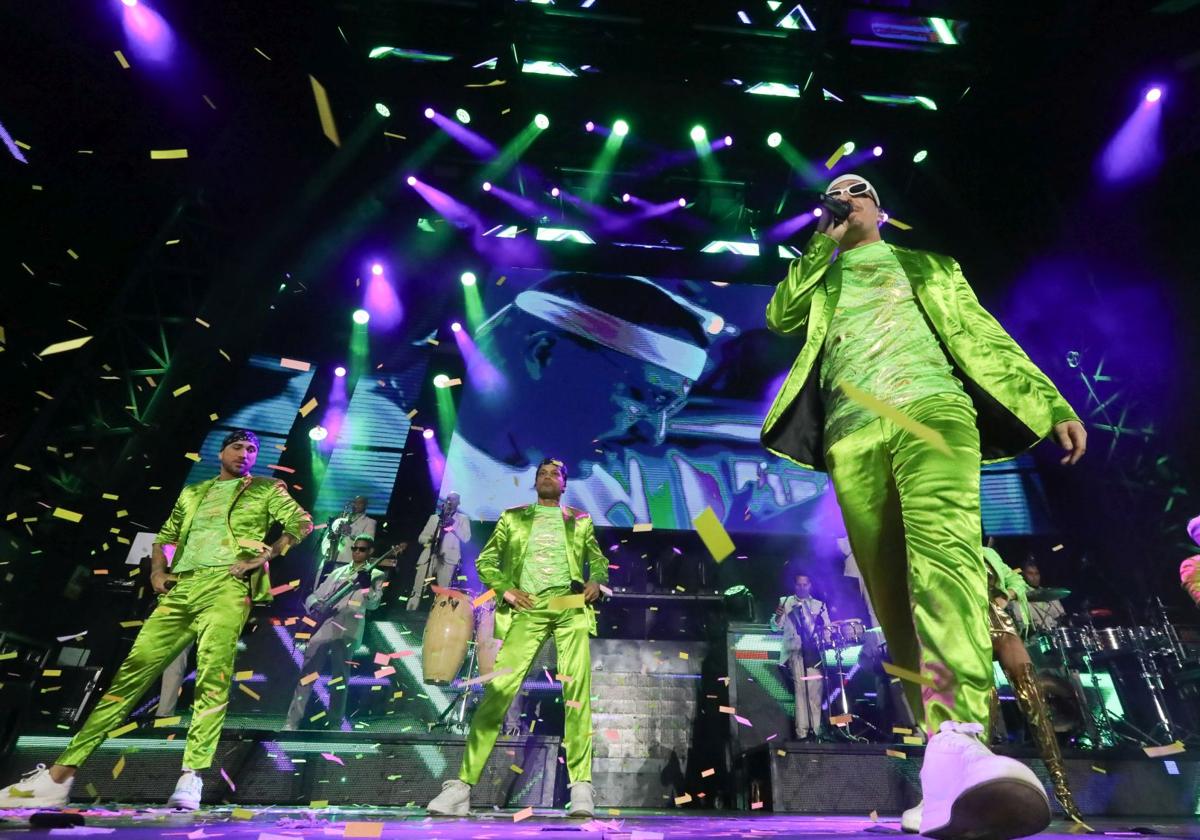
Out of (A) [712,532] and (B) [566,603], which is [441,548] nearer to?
(A) [712,532]

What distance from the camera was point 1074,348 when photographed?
8.83 m

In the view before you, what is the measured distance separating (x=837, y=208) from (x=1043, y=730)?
4.54 meters

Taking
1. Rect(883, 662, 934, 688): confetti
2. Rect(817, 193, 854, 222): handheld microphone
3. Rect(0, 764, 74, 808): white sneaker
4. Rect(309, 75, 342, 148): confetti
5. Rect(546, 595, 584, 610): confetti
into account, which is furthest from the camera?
Rect(309, 75, 342, 148): confetti

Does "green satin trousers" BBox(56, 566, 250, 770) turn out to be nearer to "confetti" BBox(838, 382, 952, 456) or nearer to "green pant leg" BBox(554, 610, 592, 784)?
"green pant leg" BBox(554, 610, 592, 784)

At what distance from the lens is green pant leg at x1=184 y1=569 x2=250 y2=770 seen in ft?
12.9

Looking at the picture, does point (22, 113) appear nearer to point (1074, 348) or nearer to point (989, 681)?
point (989, 681)

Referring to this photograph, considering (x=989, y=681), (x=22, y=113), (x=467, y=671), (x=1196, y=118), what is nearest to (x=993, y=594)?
(x=989, y=681)

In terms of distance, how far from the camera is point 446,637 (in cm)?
638

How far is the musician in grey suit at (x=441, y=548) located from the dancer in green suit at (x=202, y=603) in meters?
3.45

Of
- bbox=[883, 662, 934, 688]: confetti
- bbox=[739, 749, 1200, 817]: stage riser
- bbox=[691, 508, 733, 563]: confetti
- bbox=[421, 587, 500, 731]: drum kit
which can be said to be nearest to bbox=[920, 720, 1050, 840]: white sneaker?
bbox=[883, 662, 934, 688]: confetti

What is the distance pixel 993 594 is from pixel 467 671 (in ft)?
17.2

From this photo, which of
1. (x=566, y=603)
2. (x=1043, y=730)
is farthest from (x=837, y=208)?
(x=1043, y=730)

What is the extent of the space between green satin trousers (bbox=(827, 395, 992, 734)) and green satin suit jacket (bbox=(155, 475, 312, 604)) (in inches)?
152

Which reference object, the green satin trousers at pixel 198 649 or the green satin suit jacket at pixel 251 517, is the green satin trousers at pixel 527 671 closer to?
the green satin trousers at pixel 198 649
